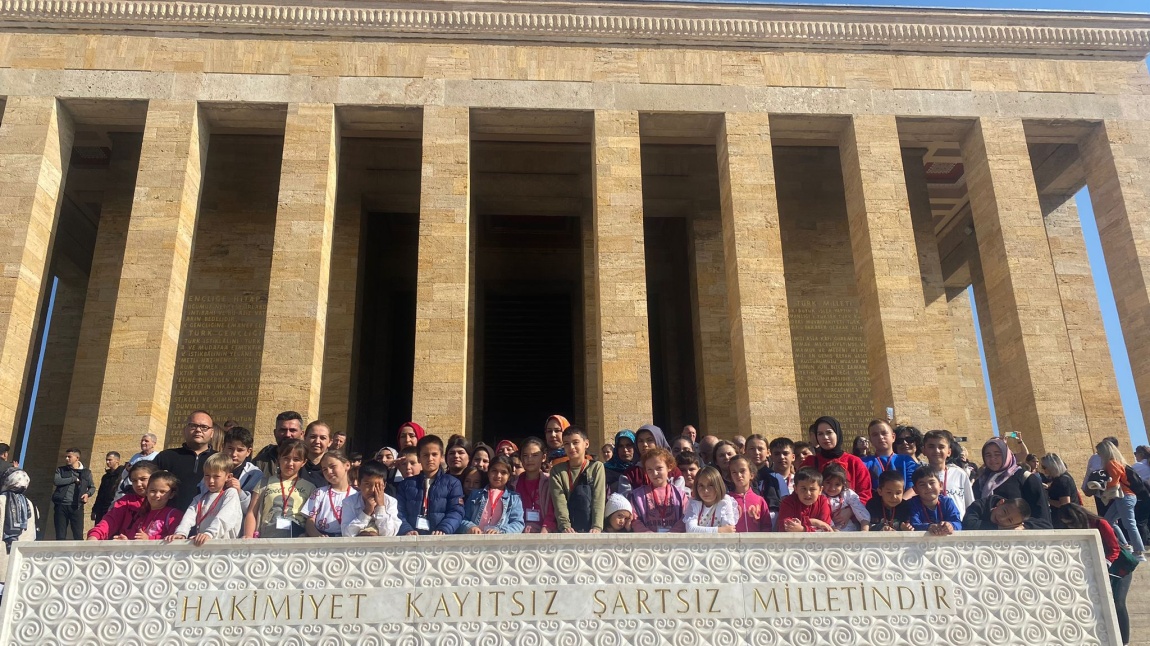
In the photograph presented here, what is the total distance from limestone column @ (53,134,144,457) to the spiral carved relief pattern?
8609 mm

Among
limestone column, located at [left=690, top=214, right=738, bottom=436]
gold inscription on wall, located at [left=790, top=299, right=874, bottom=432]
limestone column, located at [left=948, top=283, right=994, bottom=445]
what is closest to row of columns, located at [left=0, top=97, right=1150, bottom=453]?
gold inscription on wall, located at [left=790, top=299, right=874, bottom=432]

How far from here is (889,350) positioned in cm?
1369

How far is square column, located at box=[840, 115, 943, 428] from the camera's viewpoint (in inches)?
534

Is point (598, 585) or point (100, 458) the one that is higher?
point (100, 458)

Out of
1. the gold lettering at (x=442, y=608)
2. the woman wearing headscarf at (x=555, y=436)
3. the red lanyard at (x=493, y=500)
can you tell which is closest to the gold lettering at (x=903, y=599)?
the woman wearing headscarf at (x=555, y=436)

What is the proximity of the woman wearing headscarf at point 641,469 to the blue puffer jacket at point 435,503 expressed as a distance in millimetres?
1371

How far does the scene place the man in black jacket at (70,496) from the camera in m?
9.94

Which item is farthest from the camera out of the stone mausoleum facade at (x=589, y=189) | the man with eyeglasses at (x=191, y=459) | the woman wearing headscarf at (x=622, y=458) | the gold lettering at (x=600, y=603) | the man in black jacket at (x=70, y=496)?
the stone mausoleum facade at (x=589, y=189)

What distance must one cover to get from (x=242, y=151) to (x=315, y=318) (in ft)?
20.0

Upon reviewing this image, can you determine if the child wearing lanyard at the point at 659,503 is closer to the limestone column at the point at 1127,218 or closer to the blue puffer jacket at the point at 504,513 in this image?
the blue puffer jacket at the point at 504,513

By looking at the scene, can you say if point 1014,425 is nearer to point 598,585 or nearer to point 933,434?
point 933,434

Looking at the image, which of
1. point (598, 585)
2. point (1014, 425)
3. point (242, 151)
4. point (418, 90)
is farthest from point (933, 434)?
point (242, 151)

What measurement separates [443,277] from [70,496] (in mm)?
5656

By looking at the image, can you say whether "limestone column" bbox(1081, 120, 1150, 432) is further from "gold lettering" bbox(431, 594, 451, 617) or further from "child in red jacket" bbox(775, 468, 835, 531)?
"gold lettering" bbox(431, 594, 451, 617)
